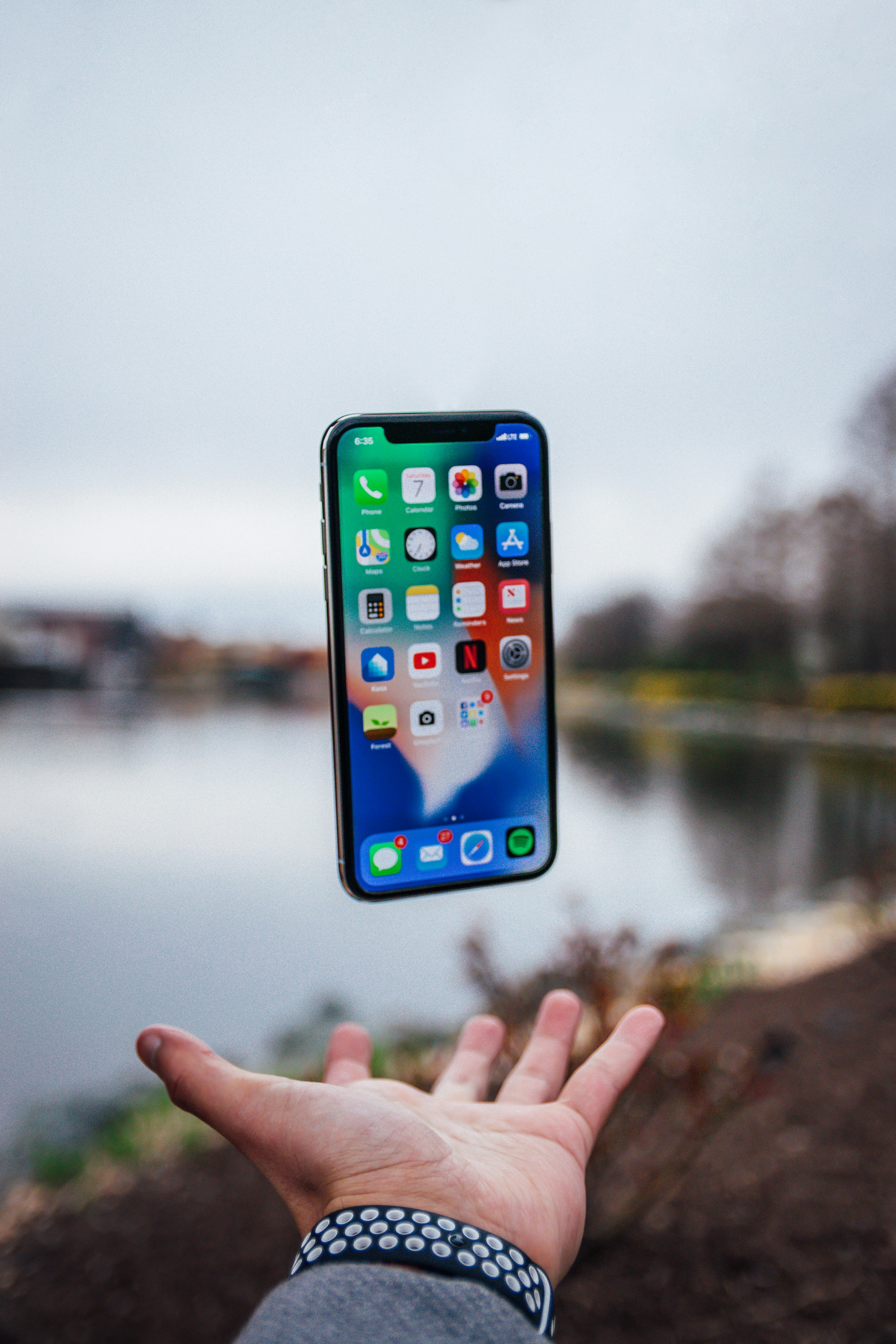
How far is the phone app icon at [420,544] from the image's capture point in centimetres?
51

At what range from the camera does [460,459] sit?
0.52m

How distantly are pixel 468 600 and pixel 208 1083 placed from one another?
31 centimetres

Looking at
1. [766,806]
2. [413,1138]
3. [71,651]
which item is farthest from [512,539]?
[766,806]

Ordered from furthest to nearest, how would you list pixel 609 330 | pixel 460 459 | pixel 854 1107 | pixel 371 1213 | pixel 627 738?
pixel 627 738, pixel 854 1107, pixel 609 330, pixel 460 459, pixel 371 1213

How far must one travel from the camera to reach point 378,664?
504mm

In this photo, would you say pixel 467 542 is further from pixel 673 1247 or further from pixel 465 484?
pixel 673 1247

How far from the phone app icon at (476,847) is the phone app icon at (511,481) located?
8.3 inches

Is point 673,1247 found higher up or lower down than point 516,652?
lower down

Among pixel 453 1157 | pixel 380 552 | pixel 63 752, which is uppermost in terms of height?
pixel 380 552

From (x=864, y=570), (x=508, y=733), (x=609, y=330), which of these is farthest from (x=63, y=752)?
(x=864, y=570)

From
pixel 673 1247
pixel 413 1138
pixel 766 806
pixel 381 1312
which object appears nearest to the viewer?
pixel 381 1312

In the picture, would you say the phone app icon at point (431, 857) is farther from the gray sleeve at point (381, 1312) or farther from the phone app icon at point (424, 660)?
the gray sleeve at point (381, 1312)

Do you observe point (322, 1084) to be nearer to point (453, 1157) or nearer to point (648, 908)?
point (453, 1157)

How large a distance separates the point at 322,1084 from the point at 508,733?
0.23 m
